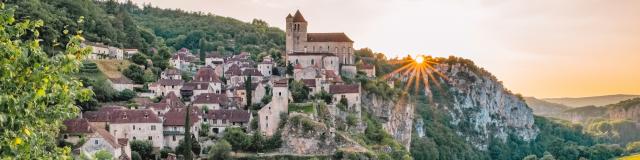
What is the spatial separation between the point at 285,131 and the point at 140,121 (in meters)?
11.7

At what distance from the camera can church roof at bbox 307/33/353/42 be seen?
89.1m

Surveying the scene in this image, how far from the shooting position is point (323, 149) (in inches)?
2475

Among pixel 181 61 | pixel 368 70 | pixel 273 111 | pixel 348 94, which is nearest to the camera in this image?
pixel 273 111

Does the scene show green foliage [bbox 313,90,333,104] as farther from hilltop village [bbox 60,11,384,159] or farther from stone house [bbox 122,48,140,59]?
stone house [bbox 122,48,140,59]

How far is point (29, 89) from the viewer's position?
43.8ft

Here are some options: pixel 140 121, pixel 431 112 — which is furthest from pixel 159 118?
pixel 431 112

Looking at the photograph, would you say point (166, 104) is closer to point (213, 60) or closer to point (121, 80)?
point (121, 80)

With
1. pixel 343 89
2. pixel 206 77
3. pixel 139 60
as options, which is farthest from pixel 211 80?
pixel 343 89

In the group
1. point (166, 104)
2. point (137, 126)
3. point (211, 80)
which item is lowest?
point (137, 126)

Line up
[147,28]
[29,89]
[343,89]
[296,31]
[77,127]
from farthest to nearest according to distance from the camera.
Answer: [147,28], [296,31], [343,89], [77,127], [29,89]

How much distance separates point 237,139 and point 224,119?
3.09m

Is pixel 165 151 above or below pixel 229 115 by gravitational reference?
below

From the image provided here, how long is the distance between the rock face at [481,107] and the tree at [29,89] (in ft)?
441

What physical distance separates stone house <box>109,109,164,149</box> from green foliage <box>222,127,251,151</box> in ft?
17.6
